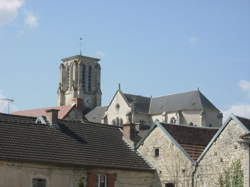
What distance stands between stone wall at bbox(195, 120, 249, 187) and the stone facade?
3716 mm

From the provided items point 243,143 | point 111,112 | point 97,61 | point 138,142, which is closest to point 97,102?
point 97,61

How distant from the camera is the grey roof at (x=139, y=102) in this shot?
86312 mm

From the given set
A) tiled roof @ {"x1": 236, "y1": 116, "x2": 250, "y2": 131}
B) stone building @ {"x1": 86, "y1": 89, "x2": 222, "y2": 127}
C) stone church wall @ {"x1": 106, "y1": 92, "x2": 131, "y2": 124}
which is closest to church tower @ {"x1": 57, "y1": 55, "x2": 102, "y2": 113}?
stone building @ {"x1": 86, "y1": 89, "x2": 222, "y2": 127}

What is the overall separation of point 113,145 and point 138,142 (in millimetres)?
1609

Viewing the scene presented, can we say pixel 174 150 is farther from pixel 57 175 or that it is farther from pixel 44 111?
pixel 44 111

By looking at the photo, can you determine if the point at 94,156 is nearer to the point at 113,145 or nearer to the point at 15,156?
the point at 113,145

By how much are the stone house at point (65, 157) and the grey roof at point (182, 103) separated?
48.0 m

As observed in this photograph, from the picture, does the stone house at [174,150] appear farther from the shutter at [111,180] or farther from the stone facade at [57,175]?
the shutter at [111,180]

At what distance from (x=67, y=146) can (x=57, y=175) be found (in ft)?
7.07

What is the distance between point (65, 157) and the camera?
2959cm

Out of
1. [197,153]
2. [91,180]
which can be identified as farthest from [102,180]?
[197,153]

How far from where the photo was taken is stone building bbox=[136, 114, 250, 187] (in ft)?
90.9

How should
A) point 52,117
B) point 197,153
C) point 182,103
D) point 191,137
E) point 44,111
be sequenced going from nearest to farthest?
point 197,153
point 52,117
point 191,137
point 44,111
point 182,103

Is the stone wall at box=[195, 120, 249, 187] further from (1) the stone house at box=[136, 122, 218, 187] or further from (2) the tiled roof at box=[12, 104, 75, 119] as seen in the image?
(2) the tiled roof at box=[12, 104, 75, 119]
